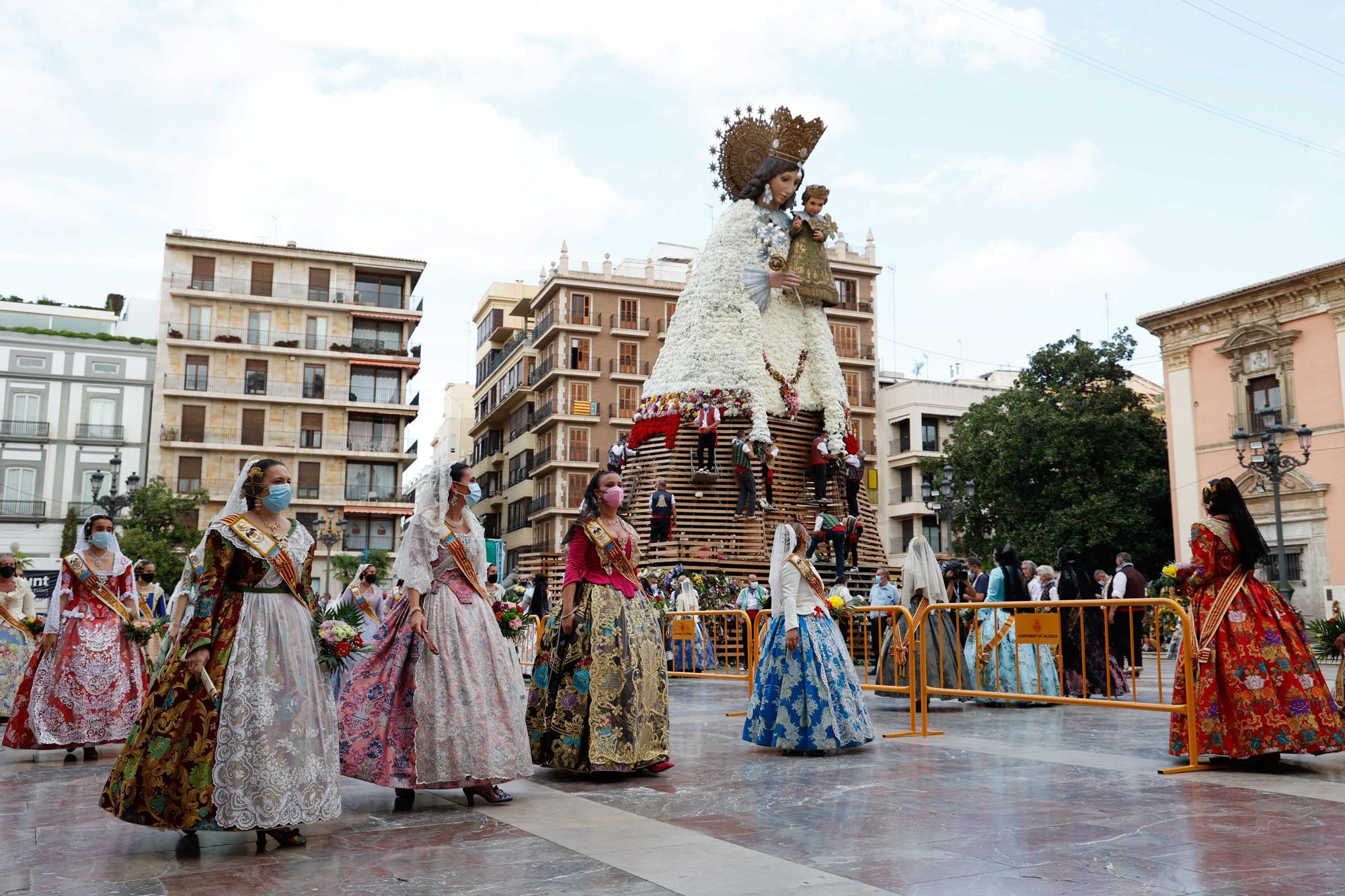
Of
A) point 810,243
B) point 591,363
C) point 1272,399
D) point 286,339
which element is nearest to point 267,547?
point 810,243

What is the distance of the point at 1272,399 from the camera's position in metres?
34.9

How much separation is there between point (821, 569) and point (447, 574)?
16655mm

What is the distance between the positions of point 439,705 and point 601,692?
4.72ft

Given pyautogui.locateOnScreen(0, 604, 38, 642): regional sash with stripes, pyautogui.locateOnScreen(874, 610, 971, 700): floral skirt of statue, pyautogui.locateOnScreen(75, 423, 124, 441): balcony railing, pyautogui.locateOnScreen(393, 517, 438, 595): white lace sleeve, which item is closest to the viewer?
pyautogui.locateOnScreen(393, 517, 438, 595): white lace sleeve

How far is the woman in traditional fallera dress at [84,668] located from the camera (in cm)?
920

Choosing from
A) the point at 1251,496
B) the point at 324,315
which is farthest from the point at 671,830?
the point at 324,315

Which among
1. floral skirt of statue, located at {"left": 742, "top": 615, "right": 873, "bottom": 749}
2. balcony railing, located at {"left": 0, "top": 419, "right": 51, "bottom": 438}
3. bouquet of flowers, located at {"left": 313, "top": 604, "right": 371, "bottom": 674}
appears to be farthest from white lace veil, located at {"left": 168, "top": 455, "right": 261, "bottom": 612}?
balcony railing, located at {"left": 0, "top": 419, "right": 51, "bottom": 438}

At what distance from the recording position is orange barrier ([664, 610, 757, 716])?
51.5ft

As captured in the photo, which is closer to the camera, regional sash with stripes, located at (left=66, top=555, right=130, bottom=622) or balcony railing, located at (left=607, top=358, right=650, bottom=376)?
regional sash with stripes, located at (left=66, top=555, right=130, bottom=622)

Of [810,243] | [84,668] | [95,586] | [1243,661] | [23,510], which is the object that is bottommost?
[84,668]

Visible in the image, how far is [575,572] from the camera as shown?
801 centimetres

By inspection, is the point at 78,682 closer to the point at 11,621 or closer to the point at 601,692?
the point at 11,621

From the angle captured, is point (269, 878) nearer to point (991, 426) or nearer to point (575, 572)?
point (575, 572)

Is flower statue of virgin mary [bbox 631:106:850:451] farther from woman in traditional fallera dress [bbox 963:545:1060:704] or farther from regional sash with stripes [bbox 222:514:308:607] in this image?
regional sash with stripes [bbox 222:514:308:607]
